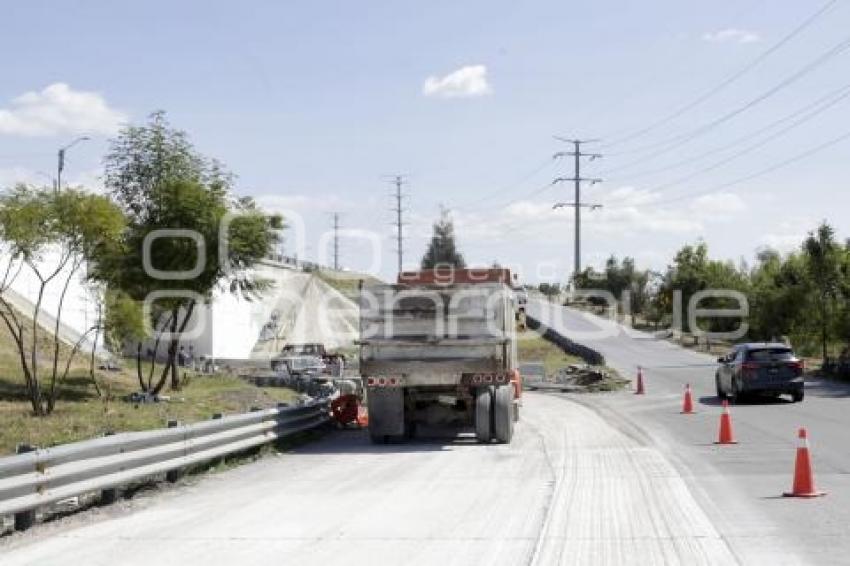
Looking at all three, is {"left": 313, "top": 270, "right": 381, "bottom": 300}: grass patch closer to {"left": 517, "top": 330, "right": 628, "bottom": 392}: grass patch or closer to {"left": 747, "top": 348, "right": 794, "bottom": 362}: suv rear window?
{"left": 517, "top": 330, "right": 628, "bottom": 392}: grass patch

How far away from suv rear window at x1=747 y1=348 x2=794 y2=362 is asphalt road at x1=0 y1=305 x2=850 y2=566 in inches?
416

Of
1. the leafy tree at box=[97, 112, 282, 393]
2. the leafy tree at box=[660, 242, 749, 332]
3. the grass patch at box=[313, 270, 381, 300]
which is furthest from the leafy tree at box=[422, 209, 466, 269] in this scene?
the leafy tree at box=[97, 112, 282, 393]

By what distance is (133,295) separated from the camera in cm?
3909

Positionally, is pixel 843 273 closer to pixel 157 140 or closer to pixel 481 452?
pixel 157 140

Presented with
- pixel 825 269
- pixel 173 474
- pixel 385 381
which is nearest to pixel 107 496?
pixel 173 474

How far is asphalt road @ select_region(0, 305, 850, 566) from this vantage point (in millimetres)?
9109

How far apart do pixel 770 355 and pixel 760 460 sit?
15356 millimetres

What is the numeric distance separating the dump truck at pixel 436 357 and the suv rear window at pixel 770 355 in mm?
12600

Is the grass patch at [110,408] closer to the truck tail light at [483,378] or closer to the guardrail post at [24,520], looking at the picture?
the truck tail light at [483,378]

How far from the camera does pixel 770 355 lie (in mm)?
31031

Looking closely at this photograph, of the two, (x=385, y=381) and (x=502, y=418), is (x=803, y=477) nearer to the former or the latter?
(x=502, y=418)

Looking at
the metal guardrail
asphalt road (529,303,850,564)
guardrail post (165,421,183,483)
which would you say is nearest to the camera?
asphalt road (529,303,850,564)

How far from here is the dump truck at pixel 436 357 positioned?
65.1 ft

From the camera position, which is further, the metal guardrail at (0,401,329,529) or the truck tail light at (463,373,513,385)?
the truck tail light at (463,373,513,385)
